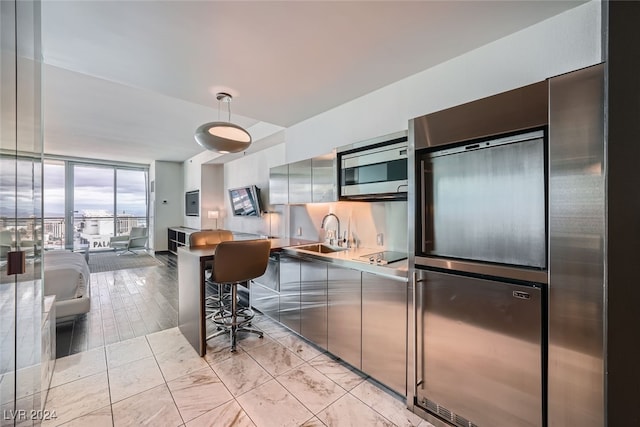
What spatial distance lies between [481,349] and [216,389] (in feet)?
6.01

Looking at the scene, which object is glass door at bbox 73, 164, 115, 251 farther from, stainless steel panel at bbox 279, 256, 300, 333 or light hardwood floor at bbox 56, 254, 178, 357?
stainless steel panel at bbox 279, 256, 300, 333

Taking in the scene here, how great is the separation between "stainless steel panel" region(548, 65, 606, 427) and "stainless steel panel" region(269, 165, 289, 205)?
2.67m

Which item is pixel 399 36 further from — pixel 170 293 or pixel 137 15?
pixel 170 293

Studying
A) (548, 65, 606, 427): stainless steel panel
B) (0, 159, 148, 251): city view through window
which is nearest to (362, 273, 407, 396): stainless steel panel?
(548, 65, 606, 427): stainless steel panel

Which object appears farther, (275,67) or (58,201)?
(58,201)

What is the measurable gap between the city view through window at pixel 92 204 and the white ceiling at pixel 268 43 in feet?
19.6

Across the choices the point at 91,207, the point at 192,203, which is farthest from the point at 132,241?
the point at 192,203

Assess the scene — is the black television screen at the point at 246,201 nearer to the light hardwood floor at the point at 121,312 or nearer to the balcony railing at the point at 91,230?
the light hardwood floor at the point at 121,312

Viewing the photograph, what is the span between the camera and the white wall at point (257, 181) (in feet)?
15.3

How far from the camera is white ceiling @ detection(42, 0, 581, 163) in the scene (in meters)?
1.47

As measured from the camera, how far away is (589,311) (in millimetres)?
1094

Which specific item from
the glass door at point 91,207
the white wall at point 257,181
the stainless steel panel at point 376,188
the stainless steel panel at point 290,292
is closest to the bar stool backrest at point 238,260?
the stainless steel panel at point 290,292

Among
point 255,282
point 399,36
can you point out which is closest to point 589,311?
point 399,36

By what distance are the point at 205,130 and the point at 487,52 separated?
2.19 metres
